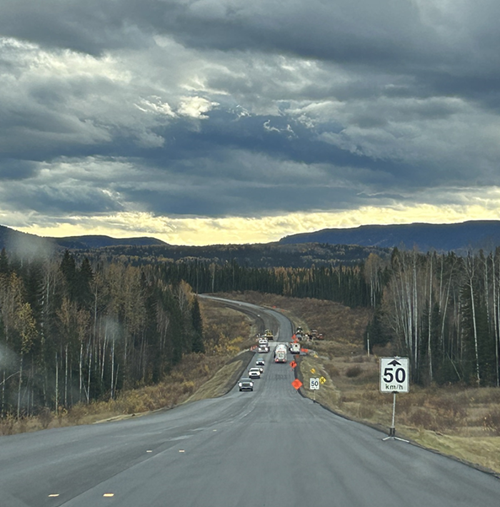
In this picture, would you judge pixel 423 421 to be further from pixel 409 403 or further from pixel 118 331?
pixel 118 331

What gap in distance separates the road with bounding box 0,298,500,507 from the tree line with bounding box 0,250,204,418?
25.7 metres

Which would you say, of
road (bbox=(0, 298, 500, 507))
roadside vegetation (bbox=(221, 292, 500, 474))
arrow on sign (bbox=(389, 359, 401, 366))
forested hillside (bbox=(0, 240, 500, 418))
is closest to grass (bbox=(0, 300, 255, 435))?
forested hillside (bbox=(0, 240, 500, 418))

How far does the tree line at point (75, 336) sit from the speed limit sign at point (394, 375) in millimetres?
28762

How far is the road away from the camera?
956 cm

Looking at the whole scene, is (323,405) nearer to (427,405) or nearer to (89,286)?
(427,405)

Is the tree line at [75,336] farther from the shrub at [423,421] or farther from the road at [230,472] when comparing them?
the shrub at [423,421]

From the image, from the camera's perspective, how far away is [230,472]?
1198 cm

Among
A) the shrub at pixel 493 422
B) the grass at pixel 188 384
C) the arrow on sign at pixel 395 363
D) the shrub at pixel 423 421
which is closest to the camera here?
the arrow on sign at pixel 395 363

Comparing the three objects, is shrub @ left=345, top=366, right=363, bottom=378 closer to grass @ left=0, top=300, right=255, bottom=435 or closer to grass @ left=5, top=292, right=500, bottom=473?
grass @ left=5, top=292, right=500, bottom=473

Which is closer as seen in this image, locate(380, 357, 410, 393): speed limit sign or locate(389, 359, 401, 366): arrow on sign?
locate(380, 357, 410, 393): speed limit sign

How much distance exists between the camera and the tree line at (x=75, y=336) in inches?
2082

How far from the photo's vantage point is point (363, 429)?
22562mm

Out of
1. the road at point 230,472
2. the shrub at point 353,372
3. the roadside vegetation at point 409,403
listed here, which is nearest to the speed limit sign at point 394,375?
the road at point 230,472

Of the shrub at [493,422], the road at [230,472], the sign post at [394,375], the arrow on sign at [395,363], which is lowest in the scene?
the shrub at [493,422]
